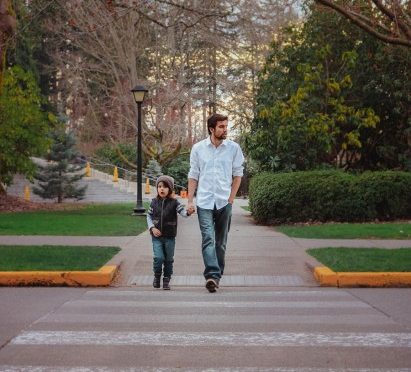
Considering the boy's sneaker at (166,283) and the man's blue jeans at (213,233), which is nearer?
the man's blue jeans at (213,233)

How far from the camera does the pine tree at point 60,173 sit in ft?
124

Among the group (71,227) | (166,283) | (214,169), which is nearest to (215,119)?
(214,169)

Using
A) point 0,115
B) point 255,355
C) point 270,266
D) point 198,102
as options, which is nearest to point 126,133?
point 198,102

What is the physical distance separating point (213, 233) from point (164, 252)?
863 millimetres

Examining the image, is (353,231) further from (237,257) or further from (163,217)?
(163,217)

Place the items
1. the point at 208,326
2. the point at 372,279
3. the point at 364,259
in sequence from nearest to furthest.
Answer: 1. the point at 208,326
2. the point at 372,279
3. the point at 364,259

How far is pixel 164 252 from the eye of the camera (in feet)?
32.8

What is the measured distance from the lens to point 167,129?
51.2 meters

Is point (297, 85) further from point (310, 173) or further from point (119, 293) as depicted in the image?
point (119, 293)

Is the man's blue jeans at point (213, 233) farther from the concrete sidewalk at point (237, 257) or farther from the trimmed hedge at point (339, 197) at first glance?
the trimmed hedge at point (339, 197)

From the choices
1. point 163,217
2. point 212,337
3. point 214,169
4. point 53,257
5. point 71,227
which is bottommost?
point 71,227

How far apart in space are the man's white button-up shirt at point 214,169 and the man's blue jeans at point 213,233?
11cm

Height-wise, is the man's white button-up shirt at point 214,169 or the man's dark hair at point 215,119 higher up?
the man's dark hair at point 215,119

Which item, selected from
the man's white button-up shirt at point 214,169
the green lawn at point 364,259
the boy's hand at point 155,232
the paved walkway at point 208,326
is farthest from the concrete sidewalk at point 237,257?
the man's white button-up shirt at point 214,169
